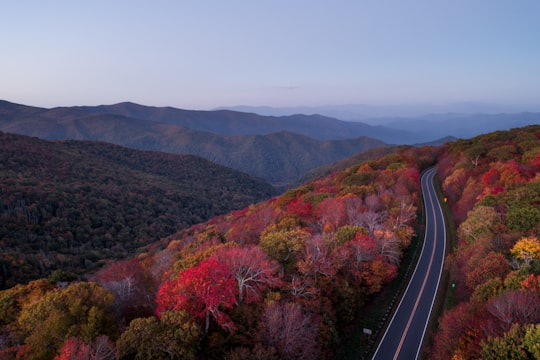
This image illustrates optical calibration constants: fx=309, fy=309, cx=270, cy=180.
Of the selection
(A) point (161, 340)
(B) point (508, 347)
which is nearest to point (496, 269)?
(B) point (508, 347)

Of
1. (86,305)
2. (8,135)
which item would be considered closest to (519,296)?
(86,305)

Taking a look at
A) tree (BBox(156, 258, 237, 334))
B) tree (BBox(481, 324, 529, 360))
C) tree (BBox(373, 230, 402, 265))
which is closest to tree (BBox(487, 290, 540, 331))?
tree (BBox(481, 324, 529, 360))

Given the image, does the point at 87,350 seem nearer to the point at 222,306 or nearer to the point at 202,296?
the point at 202,296

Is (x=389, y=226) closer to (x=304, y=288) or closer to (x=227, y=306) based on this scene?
(x=304, y=288)

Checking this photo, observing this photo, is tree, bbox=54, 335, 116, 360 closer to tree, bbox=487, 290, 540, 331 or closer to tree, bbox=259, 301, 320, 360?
tree, bbox=259, 301, 320, 360

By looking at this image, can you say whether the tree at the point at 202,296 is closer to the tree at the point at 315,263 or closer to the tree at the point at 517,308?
the tree at the point at 315,263

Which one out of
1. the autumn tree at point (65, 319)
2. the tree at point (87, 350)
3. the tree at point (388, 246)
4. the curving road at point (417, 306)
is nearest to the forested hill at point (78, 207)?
the autumn tree at point (65, 319)
